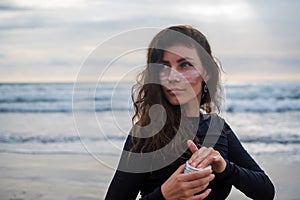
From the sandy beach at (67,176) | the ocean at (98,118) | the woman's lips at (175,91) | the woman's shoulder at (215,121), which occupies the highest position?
the woman's lips at (175,91)

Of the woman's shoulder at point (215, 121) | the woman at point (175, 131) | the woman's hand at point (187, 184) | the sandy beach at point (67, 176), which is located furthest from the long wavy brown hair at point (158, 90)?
the sandy beach at point (67, 176)

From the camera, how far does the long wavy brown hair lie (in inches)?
80.8

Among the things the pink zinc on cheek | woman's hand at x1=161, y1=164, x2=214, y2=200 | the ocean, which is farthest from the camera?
the ocean

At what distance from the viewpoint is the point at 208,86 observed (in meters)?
2.38

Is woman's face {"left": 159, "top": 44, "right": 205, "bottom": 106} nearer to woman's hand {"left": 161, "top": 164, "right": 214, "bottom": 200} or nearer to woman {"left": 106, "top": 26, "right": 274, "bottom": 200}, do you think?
woman {"left": 106, "top": 26, "right": 274, "bottom": 200}

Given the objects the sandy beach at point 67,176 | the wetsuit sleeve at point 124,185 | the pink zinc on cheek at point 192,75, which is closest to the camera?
the wetsuit sleeve at point 124,185

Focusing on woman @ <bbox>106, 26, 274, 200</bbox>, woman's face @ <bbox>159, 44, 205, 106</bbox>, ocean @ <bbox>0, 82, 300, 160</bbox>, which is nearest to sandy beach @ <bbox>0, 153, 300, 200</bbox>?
ocean @ <bbox>0, 82, 300, 160</bbox>

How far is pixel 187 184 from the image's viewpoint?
70.2 inches

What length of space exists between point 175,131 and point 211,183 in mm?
219

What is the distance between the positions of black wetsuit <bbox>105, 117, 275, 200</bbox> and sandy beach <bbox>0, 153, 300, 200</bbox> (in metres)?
3.53

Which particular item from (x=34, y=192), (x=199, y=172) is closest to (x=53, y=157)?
(x=34, y=192)

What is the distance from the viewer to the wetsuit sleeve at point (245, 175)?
204cm

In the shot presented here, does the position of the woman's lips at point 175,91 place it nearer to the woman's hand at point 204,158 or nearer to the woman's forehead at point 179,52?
the woman's forehead at point 179,52

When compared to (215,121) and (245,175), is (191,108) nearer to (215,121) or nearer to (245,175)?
(215,121)
